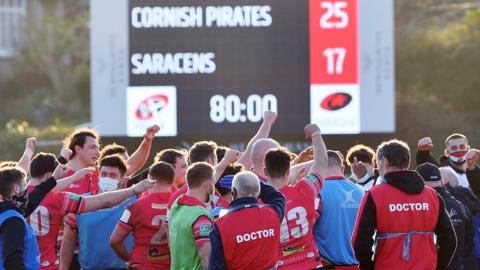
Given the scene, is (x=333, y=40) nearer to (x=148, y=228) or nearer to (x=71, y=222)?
(x=71, y=222)

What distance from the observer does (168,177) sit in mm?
7934

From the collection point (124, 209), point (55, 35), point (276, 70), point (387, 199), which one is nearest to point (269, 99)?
point (276, 70)

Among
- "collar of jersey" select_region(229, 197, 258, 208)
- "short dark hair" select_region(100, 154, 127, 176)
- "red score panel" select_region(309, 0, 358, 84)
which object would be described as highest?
"red score panel" select_region(309, 0, 358, 84)

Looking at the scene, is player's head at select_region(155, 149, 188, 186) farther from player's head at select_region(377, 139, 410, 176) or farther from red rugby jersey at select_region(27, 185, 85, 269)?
player's head at select_region(377, 139, 410, 176)

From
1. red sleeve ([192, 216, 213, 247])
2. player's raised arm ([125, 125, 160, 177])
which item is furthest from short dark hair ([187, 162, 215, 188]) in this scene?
player's raised arm ([125, 125, 160, 177])

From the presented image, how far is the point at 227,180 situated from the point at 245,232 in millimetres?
798

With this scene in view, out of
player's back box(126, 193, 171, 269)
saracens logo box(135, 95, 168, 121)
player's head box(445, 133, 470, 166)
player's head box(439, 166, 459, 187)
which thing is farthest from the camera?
saracens logo box(135, 95, 168, 121)

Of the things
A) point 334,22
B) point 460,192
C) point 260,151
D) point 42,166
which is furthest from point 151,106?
point 260,151

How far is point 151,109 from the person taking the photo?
48.8ft

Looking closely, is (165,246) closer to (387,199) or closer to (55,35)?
(387,199)

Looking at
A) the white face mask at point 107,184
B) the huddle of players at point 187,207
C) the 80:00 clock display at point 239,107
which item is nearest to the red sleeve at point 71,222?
the huddle of players at point 187,207

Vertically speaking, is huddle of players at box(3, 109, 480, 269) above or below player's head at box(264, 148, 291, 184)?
below

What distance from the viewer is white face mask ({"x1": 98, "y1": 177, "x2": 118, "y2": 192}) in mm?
8656

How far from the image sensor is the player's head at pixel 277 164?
7.25m
